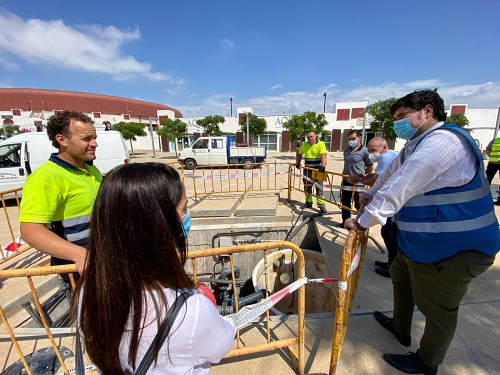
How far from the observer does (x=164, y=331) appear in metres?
0.68

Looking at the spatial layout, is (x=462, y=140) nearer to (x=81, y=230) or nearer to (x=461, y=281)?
(x=461, y=281)

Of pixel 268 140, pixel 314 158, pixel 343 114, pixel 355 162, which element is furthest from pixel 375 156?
pixel 343 114

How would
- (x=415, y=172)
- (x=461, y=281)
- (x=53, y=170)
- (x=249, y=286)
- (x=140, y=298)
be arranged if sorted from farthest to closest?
(x=249, y=286) → (x=53, y=170) → (x=461, y=281) → (x=415, y=172) → (x=140, y=298)

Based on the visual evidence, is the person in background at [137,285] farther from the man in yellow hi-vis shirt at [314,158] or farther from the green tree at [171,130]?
the green tree at [171,130]

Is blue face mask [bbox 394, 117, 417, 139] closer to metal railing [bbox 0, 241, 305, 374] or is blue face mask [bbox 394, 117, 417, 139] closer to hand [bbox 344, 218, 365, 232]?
hand [bbox 344, 218, 365, 232]

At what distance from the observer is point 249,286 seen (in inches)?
179

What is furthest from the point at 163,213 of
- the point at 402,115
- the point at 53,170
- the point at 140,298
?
the point at 402,115

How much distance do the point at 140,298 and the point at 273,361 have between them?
1.73 meters

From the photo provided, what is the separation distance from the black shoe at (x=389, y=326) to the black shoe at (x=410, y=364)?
0.16 m

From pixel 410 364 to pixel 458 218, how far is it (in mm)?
1234

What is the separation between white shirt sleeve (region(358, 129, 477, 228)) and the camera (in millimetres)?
1274

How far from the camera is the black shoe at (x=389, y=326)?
1941 millimetres

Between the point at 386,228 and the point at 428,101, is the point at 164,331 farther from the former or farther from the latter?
the point at 386,228

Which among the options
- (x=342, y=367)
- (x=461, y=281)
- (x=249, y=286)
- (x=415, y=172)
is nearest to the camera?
(x=415, y=172)
